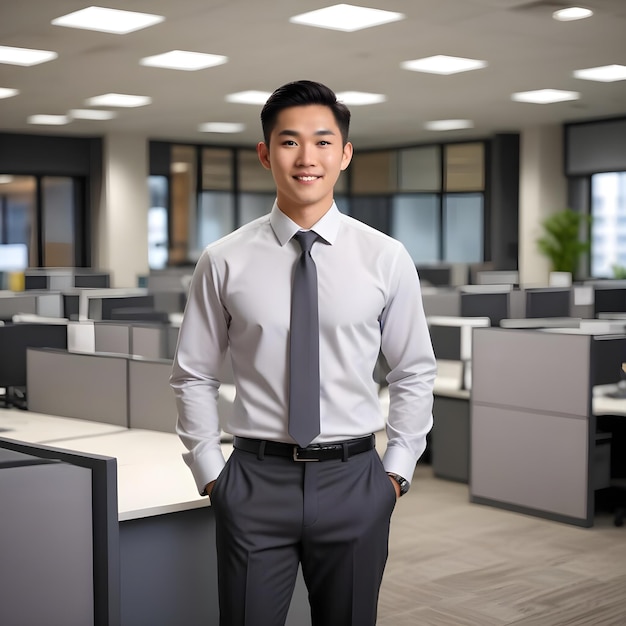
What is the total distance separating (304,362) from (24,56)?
8075 millimetres

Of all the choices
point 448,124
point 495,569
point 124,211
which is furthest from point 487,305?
point 124,211

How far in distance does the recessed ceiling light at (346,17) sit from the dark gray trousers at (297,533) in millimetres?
5795

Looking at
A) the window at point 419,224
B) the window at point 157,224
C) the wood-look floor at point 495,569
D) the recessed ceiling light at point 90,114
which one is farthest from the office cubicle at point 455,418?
the window at point 157,224

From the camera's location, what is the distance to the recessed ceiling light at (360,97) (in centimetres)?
1132

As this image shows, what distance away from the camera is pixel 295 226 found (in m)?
2.02

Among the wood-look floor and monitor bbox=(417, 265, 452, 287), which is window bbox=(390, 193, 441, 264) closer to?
monitor bbox=(417, 265, 452, 287)

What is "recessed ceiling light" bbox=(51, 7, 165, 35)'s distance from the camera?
7.45 metres

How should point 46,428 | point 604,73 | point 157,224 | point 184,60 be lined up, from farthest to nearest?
point 157,224 < point 604,73 < point 184,60 < point 46,428

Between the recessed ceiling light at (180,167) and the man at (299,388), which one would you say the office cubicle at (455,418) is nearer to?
the man at (299,388)

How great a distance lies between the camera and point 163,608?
9.04 feet

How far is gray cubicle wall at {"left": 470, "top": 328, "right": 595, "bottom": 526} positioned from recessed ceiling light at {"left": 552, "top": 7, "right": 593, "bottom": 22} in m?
3.11

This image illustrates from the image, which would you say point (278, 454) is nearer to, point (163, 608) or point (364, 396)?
point (364, 396)

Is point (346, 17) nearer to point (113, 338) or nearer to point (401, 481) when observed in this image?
point (113, 338)

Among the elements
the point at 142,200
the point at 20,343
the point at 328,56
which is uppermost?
the point at 328,56
